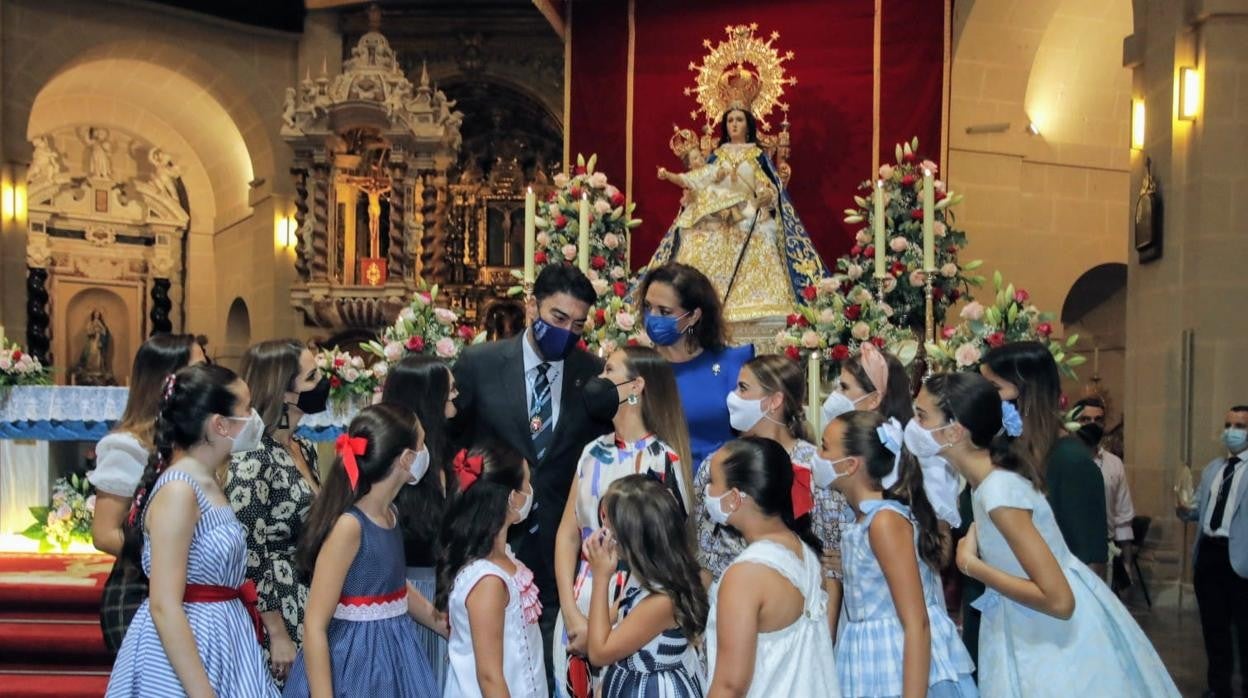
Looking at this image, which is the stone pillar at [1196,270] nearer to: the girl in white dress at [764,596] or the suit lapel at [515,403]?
the suit lapel at [515,403]

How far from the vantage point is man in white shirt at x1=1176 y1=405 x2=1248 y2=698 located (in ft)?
21.5

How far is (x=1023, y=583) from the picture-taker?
142 inches

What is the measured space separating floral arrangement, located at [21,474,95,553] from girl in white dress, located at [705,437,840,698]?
6.41 meters

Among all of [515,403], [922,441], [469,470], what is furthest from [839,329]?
[469,470]

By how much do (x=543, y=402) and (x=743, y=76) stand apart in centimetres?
678

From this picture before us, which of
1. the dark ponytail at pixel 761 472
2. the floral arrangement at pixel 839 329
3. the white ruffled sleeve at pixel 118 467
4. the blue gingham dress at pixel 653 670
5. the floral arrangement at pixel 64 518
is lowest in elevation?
the floral arrangement at pixel 64 518

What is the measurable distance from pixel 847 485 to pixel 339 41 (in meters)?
13.8

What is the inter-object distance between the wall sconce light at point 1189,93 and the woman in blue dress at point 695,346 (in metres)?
5.88

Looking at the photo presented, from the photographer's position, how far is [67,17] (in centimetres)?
1496

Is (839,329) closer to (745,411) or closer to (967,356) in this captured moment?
(967,356)

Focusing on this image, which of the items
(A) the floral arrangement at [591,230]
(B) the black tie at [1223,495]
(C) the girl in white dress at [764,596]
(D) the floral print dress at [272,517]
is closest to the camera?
(C) the girl in white dress at [764,596]

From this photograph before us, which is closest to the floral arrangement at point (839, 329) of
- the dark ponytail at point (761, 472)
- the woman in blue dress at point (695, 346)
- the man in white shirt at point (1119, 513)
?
the woman in blue dress at point (695, 346)

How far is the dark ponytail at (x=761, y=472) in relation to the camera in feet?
11.2

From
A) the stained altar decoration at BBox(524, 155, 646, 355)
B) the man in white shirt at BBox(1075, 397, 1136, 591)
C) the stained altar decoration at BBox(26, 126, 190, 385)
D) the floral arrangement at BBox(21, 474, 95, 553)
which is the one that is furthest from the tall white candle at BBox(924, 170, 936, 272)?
the stained altar decoration at BBox(26, 126, 190, 385)
